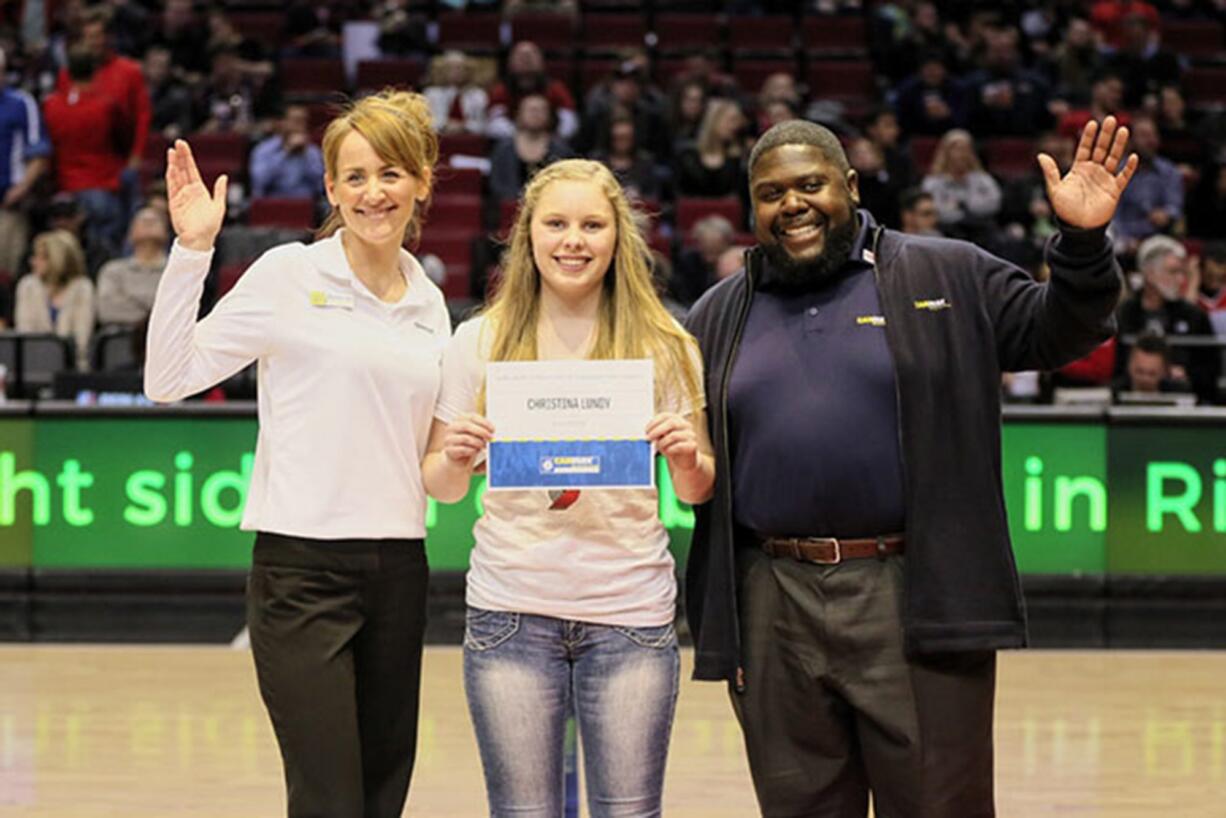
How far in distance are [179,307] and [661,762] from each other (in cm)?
140

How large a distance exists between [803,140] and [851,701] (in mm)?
1189

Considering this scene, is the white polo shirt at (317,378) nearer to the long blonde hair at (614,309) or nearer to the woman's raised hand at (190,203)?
the woman's raised hand at (190,203)

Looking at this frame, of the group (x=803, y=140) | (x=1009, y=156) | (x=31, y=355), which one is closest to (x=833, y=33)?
(x=1009, y=156)

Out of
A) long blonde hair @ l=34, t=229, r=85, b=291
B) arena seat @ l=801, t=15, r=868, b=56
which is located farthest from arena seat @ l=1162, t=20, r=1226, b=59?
long blonde hair @ l=34, t=229, r=85, b=291

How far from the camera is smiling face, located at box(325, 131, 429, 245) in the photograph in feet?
13.8

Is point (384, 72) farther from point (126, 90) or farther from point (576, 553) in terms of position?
point (576, 553)

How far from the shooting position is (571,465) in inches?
158

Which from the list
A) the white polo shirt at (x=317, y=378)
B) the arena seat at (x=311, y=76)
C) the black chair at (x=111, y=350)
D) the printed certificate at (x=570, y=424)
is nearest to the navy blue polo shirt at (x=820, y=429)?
the printed certificate at (x=570, y=424)

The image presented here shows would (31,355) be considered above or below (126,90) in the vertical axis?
below

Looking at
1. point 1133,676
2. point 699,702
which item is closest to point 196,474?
point 699,702

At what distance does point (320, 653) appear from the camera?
408 centimetres

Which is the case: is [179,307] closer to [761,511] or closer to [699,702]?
[761,511]

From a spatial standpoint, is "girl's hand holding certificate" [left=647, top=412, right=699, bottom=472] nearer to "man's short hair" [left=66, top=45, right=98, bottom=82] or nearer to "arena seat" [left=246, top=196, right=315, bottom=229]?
"arena seat" [left=246, top=196, right=315, bottom=229]

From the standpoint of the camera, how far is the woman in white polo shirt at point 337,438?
13.5ft
